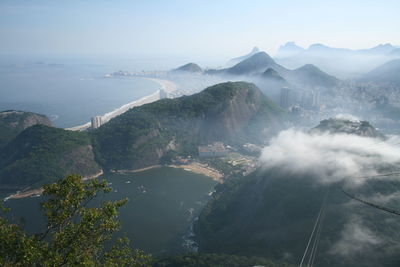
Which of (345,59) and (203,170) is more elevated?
(345,59)

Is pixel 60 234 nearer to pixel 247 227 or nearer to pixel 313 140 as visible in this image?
pixel 247 227

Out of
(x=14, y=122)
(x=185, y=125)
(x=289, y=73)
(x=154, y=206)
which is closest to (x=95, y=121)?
(x=14, y=122)

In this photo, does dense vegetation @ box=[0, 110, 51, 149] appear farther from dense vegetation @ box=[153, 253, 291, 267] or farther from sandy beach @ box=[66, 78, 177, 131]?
dense vegetation @ box=[153, 253, 291, 267]

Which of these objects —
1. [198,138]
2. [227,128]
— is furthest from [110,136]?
[227,128]

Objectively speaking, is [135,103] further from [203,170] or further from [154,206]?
[154,206]

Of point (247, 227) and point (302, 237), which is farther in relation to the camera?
point (247, 227)

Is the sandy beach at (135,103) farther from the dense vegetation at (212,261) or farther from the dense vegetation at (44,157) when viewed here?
the dense vegetation at (212,261)

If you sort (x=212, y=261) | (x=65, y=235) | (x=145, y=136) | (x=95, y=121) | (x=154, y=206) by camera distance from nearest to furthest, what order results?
(x=65, y=235)
(x=212, y=261)
(x=154, y=206)
(x=145, y=136)
(x=95, y=121)

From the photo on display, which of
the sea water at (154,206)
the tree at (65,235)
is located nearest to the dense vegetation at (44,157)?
the sea water at (154,206)
